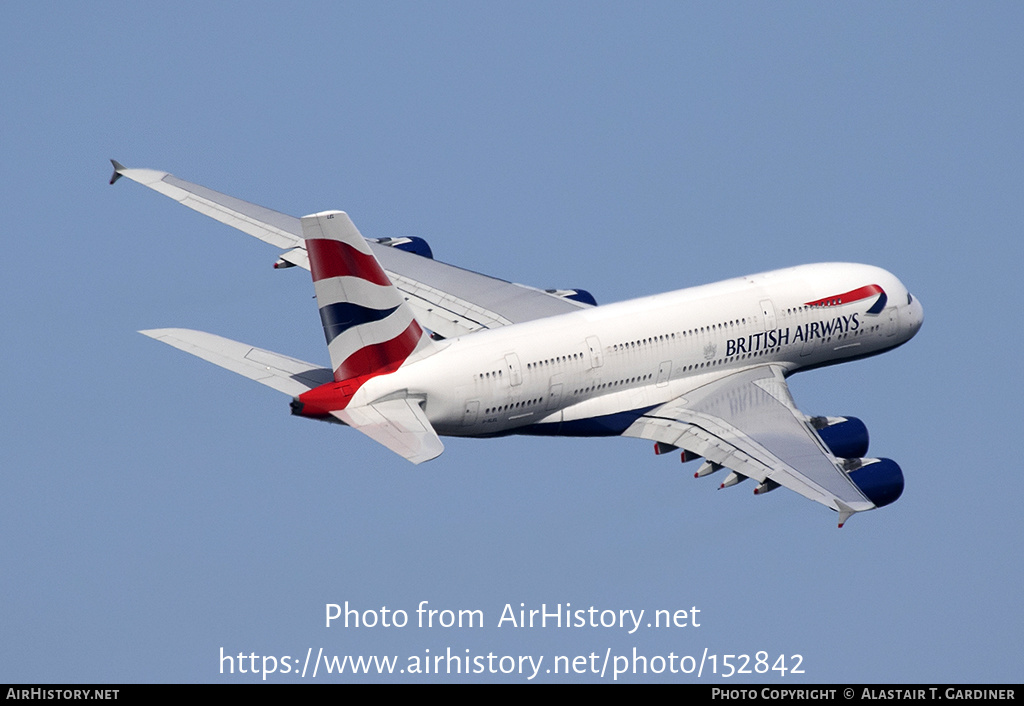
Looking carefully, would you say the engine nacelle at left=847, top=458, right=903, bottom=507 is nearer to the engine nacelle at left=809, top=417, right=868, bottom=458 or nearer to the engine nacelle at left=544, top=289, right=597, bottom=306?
the engine nacelle at left=809, top=417, right=868, bottom=458

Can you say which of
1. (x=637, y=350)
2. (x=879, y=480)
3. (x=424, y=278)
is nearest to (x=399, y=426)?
(x=637, y=350)

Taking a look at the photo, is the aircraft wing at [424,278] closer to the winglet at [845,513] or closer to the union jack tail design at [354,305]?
the union jack tail design at [354,305]

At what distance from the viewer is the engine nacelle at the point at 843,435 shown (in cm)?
6869

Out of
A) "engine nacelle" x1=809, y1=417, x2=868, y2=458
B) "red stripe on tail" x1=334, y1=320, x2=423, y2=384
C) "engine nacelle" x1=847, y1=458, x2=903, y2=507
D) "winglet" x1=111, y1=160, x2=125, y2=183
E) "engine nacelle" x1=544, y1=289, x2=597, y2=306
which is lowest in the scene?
"engine nacelle" x1=847, y1=458, x2=903, y2=507

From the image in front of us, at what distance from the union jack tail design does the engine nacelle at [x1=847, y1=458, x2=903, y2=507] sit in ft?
53.7

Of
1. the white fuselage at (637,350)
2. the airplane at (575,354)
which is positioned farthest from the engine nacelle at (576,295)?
the white fuselage at (637,350)

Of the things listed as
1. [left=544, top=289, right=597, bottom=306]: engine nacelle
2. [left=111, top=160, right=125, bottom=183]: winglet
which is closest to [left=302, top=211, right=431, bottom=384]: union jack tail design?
[left=544, top=289, right=597, bottom=306]: engine nacelle

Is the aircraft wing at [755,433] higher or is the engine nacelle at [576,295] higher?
the engine nacelle at [576,295]

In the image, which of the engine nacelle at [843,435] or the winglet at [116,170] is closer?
the engine nacelle at [843,435]

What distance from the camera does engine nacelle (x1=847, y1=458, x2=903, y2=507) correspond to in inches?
2537

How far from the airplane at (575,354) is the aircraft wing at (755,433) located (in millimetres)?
75

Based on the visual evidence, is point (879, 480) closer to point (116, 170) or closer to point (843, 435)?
point (843, 435)

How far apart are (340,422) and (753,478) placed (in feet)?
50.1

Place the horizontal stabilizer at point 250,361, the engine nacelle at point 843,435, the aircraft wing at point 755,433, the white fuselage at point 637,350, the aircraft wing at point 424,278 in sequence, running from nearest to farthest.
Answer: the horizontal stabilizer at point 250,361
the aircraft wing at point 755,433
the white fuselage at point 637,350
the engine nacelle at point 843,435
the aircraft wing at point 424,278
